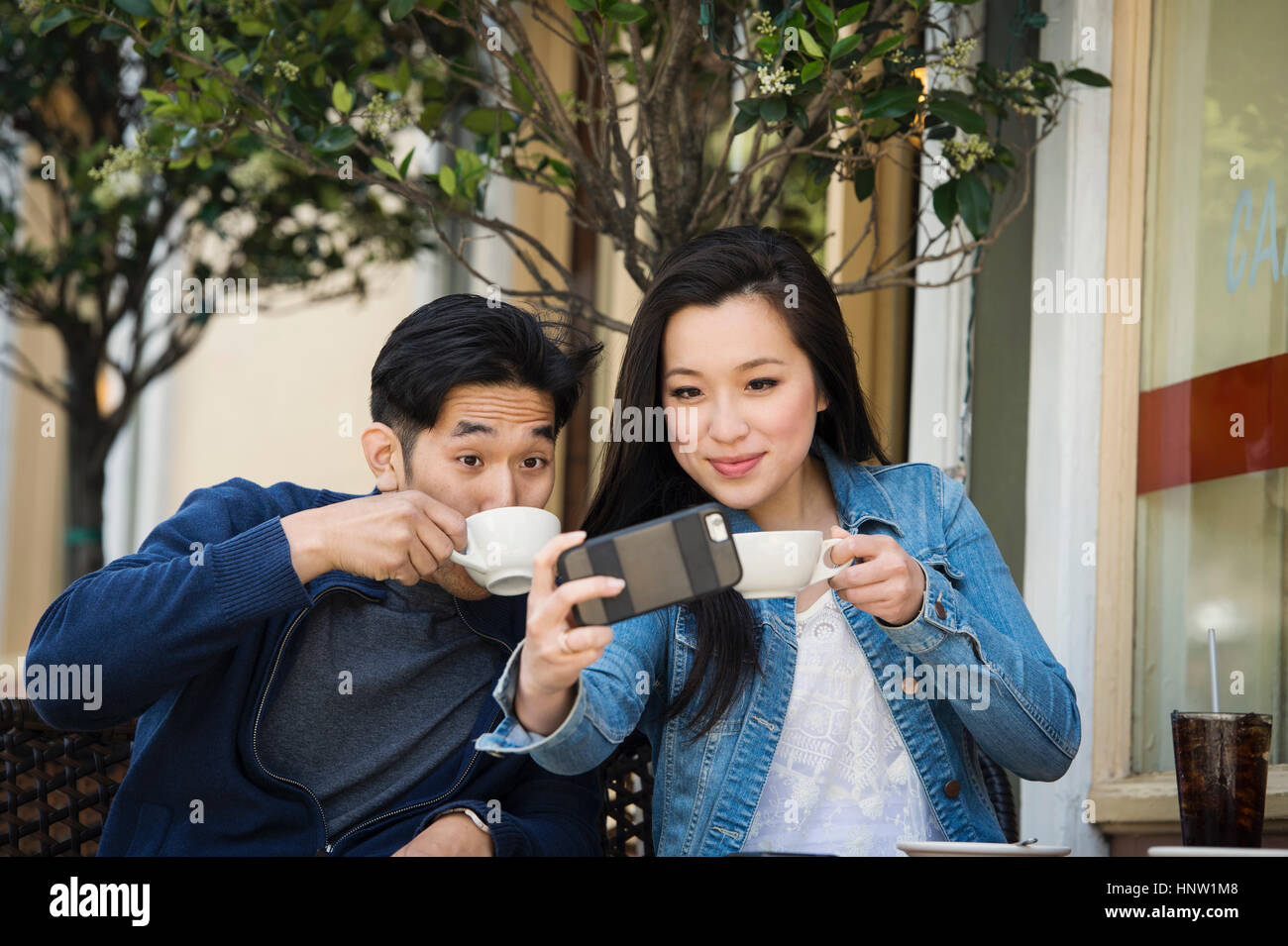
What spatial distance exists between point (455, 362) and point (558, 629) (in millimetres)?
713

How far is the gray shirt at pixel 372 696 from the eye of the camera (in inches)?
76.8

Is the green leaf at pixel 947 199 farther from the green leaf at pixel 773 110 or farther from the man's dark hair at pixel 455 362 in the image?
the man's dark hair at pixel 455 362

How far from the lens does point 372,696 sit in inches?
78.4

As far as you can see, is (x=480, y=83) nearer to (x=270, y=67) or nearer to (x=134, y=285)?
(x=270, y=67)

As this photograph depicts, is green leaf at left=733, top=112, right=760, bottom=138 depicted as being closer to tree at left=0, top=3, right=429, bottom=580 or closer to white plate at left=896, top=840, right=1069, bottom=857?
white plate at left=896, top=840, right=1069, bottom=857

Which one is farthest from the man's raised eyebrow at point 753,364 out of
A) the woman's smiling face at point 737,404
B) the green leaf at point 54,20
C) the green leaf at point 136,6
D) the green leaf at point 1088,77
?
the green leaf at point 54,20

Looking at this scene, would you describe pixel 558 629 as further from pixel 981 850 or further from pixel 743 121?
pixel 743 121

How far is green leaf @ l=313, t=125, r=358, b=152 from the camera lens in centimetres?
242

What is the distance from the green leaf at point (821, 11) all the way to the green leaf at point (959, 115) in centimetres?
30

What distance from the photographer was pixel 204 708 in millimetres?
1934

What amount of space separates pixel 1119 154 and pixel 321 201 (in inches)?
105

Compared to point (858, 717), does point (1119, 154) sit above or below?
above

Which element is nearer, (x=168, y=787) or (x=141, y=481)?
(x=168, y=787)
